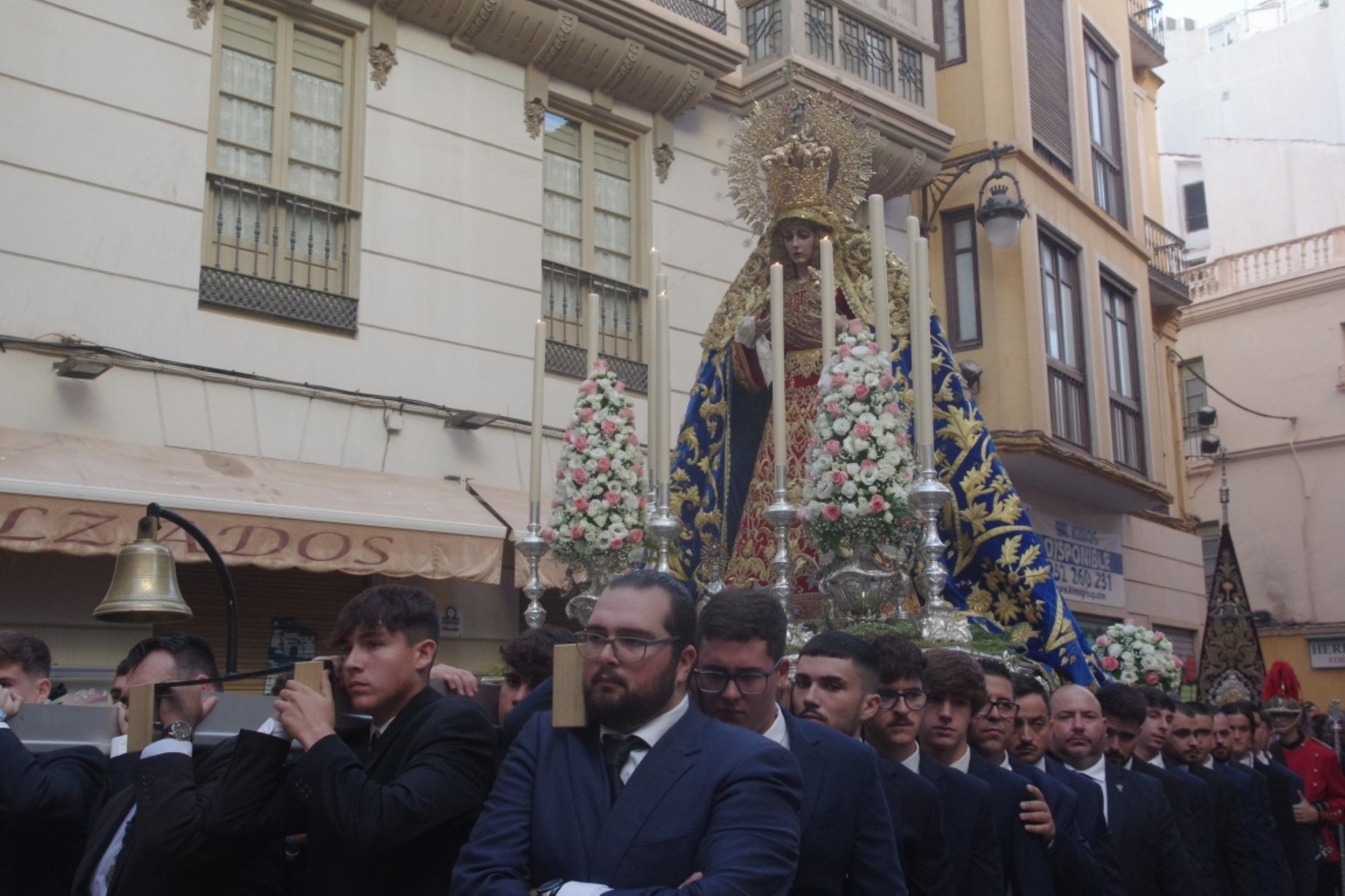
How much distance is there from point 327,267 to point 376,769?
6504 millimetres

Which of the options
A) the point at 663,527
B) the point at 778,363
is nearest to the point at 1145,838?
the point at 663,527

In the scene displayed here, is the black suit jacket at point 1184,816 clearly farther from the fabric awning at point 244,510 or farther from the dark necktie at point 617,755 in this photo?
the fabric awning at point 244,510

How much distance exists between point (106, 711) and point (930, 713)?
2182 millimetres

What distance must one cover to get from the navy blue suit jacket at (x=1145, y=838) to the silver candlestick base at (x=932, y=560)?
755 millimetres

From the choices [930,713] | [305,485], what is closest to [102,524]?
[305,485]

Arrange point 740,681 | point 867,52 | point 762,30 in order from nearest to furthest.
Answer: point 740,681 → point 762,30 → point 867,52

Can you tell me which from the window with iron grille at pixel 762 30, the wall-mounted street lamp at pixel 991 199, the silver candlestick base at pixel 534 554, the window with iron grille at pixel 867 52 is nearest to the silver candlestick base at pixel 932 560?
the silver candlestick base at pixel 534 554

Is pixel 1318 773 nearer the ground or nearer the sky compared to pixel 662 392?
nearer the ground

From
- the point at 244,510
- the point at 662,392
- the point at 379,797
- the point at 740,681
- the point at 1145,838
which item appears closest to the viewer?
the point at 379,797

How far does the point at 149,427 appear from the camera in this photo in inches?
312

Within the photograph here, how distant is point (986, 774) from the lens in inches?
161

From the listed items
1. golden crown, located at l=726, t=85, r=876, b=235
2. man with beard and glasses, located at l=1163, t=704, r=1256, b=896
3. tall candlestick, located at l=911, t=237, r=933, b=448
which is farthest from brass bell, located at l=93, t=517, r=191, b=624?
man with beard and glasses, located at l=1163, t=704, r=1256, b=896

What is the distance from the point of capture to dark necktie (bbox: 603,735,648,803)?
2.56 meters

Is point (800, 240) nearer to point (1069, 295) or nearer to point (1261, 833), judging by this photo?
point (1261, 833)
